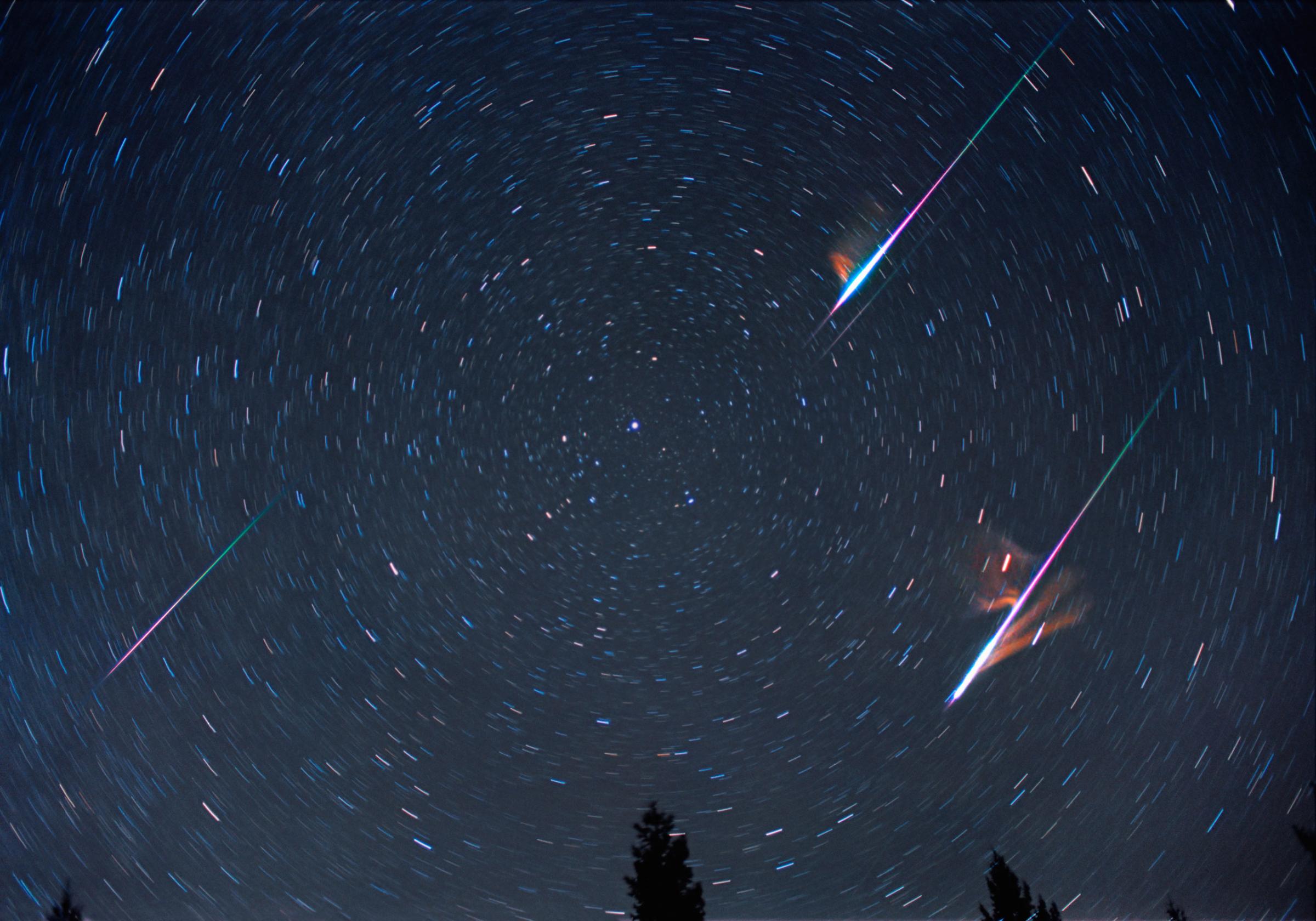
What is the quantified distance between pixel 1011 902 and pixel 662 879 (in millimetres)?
9559

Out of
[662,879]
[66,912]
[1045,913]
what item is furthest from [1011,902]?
[66,912]

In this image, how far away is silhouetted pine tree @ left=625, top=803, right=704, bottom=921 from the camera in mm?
8953

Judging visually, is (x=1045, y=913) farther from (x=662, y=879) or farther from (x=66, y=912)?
(x=66, y=912)

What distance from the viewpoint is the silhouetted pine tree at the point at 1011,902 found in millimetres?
13250

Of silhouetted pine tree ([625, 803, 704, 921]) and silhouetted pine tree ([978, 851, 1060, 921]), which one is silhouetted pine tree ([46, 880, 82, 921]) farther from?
silhouetted pine tree ([978, 851, 1060, 921])

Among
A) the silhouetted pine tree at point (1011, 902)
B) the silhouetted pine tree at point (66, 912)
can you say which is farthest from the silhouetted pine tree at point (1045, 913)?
the silhouetted pine tree at point (66, 912)

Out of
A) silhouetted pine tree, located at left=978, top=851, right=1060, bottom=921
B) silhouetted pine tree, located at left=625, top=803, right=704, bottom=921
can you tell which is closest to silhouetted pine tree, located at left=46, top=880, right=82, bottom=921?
silhouetted pine tree, located at left=625, top=803, right=704, bottom=921

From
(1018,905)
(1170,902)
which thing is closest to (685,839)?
(1018,905)

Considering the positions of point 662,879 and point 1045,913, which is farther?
point 1045,913

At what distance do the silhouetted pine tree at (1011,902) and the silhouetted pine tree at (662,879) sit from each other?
8.86 m

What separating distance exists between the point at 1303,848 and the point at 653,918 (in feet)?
53.2

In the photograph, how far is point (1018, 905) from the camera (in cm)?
1338

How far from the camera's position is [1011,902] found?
44.1 ft

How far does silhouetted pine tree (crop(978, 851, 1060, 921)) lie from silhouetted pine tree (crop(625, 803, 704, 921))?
886 centimetres
